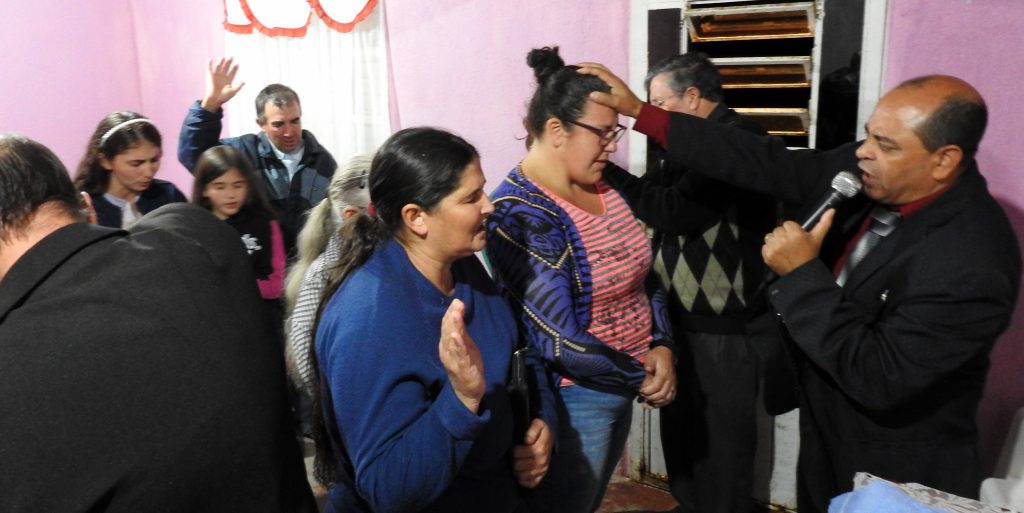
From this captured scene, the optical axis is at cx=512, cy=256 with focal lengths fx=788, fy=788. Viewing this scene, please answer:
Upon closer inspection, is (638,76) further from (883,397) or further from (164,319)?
(164,319)

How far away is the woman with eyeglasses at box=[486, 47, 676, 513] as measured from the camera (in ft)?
6.19

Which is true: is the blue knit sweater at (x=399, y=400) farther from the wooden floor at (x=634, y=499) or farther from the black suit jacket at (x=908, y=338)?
the wooden floor at (x=634, y=499)

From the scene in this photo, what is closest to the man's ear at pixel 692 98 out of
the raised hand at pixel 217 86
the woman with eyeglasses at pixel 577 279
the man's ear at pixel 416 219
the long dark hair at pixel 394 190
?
the woman with eyeglasses at pixel 577 279

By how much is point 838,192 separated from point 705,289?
0.73 m

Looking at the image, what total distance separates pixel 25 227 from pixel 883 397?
1.69m

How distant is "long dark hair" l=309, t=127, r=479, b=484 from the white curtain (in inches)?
94.7

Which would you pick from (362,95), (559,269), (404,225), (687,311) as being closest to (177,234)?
(404,225)

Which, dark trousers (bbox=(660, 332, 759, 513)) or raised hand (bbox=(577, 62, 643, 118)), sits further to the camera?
dark trousers (bbox=(660, 332, 759, 513))

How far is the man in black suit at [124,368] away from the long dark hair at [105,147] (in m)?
1.79

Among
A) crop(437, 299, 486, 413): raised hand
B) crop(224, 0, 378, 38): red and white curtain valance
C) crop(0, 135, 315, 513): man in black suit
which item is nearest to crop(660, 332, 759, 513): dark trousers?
crop(437, 299, 486, 413): raised hand

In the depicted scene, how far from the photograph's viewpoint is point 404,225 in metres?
1.58

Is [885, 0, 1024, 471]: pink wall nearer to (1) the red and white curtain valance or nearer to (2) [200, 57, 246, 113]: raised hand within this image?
(1) the red and white curtain valance

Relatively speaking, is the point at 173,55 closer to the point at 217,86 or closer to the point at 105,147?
the point at 217,86

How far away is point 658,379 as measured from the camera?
6.79 ft
